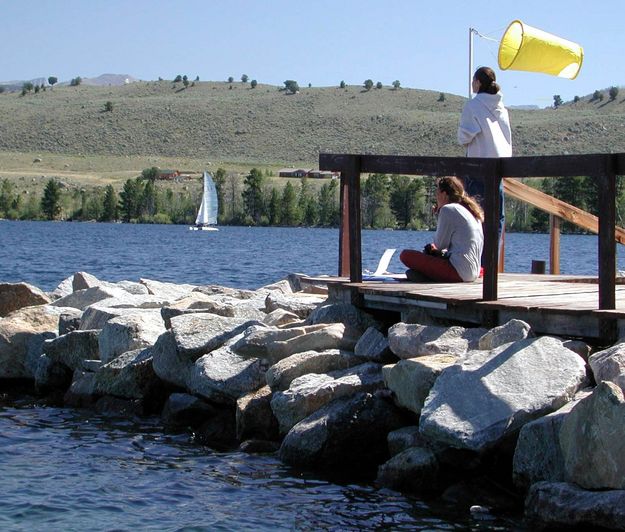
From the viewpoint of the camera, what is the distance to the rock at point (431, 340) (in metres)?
9.74

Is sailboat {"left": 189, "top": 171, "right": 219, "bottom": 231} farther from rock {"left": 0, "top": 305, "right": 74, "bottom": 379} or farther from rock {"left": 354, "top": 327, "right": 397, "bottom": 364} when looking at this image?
rock {"left": 354, "top": 327, "right": 397, "bottom": 364}

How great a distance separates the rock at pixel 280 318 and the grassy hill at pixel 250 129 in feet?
376

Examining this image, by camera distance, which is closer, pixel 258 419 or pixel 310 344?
pixel 258 419

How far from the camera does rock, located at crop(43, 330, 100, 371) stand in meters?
13.0

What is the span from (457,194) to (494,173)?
4.20 feet

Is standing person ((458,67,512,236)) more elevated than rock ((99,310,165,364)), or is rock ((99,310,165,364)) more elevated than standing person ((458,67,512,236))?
standing person ((458,67,512,236))

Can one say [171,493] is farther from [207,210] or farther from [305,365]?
[207,210]

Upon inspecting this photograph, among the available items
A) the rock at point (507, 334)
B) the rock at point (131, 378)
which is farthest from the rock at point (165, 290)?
the rock at point (507, 334)

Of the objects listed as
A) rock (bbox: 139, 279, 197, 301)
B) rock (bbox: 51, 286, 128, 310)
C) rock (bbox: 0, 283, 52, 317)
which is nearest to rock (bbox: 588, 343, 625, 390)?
rock (bbox: 51, 286, 128, 310)

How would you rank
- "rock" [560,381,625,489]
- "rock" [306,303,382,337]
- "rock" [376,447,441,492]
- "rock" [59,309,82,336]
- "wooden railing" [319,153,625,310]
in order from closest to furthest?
"rock" [560,381,625,489], "rock" [376,447,441,492], "wooden railing" [319,153,625,310], "rock" [306,303,382,337], "rock" [59,309,82,336]

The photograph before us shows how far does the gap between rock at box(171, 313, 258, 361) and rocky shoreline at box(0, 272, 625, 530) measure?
2 cm

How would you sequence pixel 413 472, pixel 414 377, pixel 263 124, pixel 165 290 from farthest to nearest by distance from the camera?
pixel 263 124 → pixel 165 290 → pixel 414 377 → pixel 413 472

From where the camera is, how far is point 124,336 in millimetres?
12609

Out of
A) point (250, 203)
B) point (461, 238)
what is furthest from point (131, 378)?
point (250, 203)
